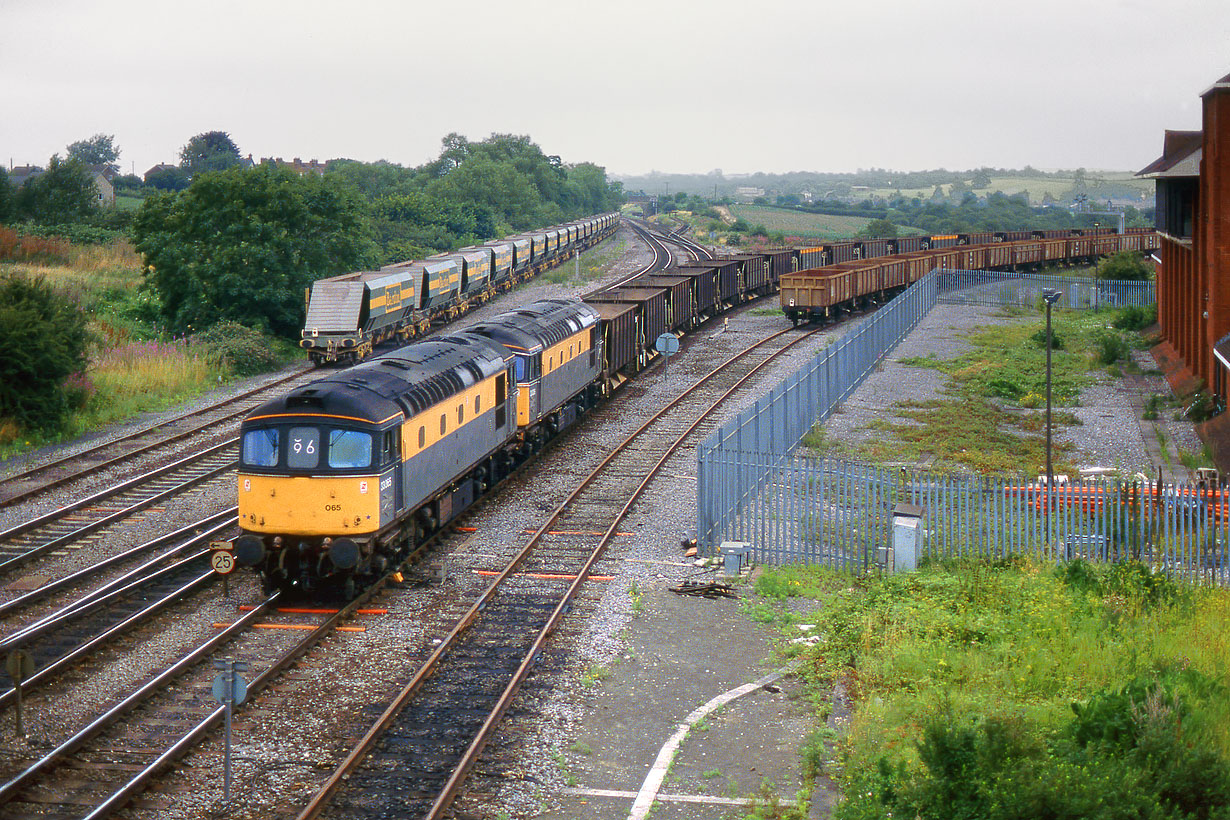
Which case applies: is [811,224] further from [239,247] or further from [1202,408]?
[1202,408]

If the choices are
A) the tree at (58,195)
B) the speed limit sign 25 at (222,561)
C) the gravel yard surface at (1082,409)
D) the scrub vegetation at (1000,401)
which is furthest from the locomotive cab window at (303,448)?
the tree at (58,195)

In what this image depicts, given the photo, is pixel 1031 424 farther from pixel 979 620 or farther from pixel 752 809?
pixel 752 809

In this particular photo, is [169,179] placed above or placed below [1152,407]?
above

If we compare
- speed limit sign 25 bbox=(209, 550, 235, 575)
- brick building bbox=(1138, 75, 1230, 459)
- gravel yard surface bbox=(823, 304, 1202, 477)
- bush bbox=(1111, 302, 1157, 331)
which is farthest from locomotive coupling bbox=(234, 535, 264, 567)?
bush bbox=(1111, 302, 1157, 331)

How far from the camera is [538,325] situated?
1099 inches

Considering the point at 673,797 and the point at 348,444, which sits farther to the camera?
the point at 348,444

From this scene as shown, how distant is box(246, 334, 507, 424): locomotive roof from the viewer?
17031 mm

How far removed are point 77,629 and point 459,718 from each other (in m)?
6.56

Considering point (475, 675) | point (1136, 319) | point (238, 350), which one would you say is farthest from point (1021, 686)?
point (1136, 319)

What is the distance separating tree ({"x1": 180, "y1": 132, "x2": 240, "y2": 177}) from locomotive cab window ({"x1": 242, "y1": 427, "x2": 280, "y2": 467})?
15367 cm

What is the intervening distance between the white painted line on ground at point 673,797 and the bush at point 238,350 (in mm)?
31338

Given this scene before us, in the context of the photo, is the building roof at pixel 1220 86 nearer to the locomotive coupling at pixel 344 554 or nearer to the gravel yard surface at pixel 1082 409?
the gravel yard surface at pixel 1082 409

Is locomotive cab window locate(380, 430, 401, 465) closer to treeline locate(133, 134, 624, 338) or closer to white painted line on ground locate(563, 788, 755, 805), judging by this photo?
white painted line on ground locate(563, 788, 755, 805)

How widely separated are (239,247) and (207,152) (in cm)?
12846
